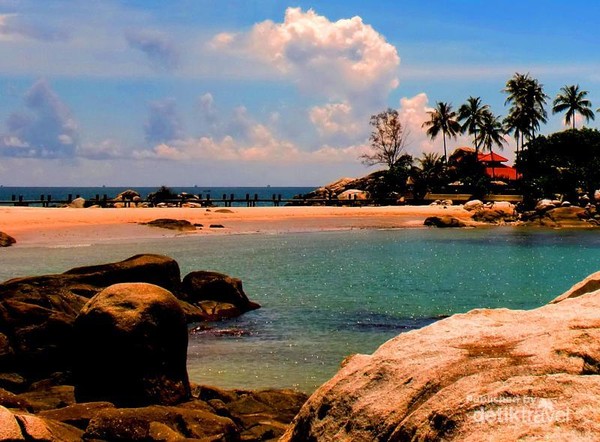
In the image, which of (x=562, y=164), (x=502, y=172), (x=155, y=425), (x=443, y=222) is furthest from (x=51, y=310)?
(x=502, y=172)

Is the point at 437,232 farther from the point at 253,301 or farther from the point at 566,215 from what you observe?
the point at 253,301

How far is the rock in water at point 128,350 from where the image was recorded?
9.43 metres

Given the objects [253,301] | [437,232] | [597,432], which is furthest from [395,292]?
[437,232]

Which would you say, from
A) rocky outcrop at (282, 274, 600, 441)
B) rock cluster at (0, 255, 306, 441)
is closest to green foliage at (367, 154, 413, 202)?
rock cluster at (0, 255, 306, 441)

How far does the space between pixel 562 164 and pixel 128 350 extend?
65783 mm

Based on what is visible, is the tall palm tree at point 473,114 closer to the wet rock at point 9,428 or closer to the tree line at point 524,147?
the tree line at point 524,147

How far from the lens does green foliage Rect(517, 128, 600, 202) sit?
2579 inches

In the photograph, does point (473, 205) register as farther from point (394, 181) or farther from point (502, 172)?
point (502, 172)

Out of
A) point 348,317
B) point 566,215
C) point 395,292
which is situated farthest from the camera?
point 566,215

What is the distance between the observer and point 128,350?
31.0ft

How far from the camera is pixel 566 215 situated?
57.5 metres

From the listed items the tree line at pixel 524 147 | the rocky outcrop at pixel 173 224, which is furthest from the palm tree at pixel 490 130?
the rocky outcrop at pixel 173 224

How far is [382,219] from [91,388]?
184 ft

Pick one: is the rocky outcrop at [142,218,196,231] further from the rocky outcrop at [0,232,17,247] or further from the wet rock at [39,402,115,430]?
the wet rock at [39,402,115,430]
